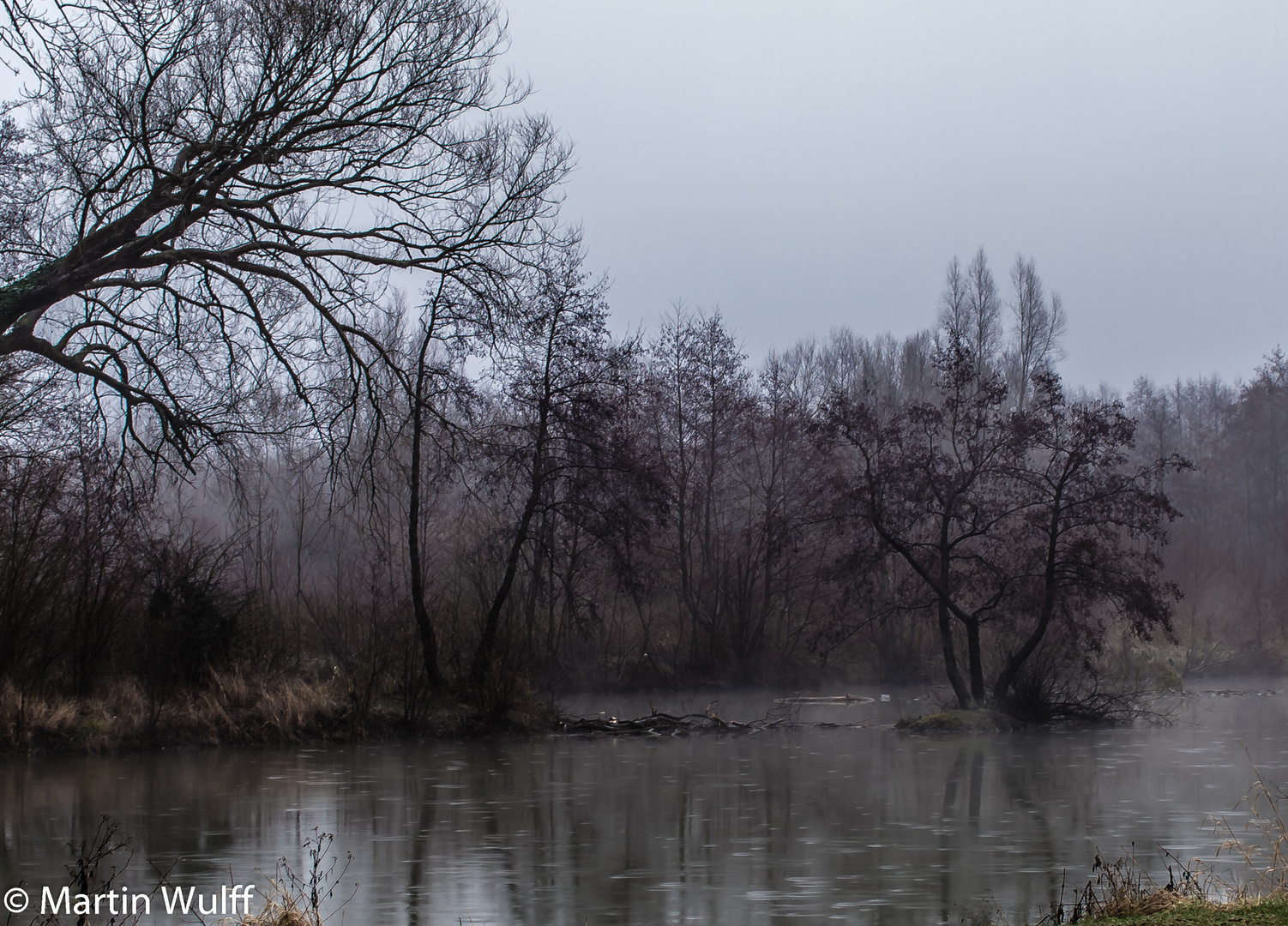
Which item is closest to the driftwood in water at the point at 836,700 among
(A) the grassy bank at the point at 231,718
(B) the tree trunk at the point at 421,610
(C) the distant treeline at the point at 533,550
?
(C) the distant treeline at the point at 533,550

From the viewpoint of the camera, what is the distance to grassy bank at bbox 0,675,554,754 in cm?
1970

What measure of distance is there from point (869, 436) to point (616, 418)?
6451 millimetres

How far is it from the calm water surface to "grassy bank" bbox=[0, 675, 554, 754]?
2.85 ft

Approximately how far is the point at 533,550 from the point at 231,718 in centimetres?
1315

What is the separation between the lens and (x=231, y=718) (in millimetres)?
21562

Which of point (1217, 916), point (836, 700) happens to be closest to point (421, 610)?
point (836, 700)

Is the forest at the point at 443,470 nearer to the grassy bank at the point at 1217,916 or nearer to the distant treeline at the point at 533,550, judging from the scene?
the distant treeline at the point at 533,550

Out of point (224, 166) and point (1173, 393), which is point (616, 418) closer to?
point (224, 166)

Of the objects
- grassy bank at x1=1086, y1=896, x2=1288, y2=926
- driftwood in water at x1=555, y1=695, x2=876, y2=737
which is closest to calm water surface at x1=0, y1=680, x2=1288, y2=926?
driftwood in water at x1=555, y1=695, x2=876, y2=737

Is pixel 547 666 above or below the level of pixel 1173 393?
below

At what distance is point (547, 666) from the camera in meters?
29.3

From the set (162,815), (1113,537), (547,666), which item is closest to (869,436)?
(1113,537)

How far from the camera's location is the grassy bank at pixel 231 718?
1970 cm

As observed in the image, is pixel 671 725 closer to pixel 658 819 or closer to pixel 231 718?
pixel 231 718
